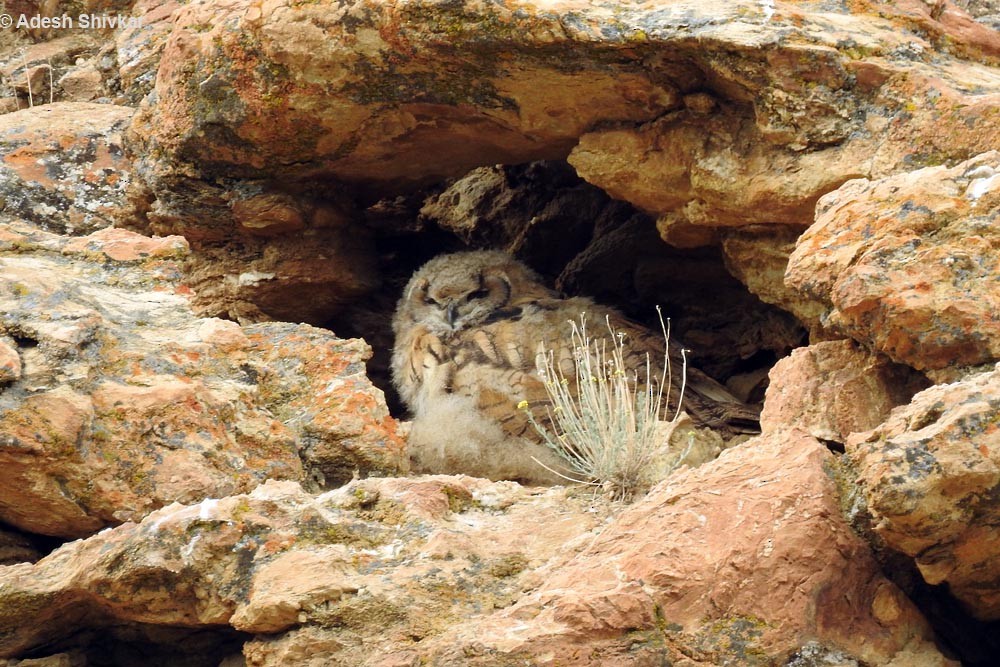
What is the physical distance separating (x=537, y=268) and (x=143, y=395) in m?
3.16

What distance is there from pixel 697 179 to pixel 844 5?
0.82m

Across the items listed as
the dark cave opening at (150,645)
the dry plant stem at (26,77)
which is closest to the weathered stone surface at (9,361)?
the dark cave opening at (150,645)

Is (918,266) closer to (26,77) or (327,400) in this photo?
(327,400)

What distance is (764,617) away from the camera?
111 inches

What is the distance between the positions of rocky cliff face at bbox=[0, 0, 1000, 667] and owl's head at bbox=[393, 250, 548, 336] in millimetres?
232

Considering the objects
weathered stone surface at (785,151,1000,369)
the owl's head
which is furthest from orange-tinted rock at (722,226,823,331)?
the owl's head

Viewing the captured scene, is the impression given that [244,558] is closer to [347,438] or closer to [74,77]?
[347,438]

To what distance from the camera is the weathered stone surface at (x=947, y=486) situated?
104 inches

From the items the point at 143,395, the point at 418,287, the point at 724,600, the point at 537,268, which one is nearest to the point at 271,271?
the point at 418,287

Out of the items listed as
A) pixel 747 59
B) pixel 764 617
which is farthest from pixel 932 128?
pixel 764 617

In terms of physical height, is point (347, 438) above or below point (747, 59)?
below

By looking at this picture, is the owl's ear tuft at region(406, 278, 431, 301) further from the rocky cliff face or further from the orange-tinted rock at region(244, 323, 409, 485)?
the orange-tinted rock at region(244, 323, 409, 485)

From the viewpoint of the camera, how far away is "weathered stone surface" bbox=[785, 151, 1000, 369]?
128 inches

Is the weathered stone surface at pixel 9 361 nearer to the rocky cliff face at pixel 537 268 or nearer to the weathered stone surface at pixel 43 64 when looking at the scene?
the rocky cliff face at pixel 537 268
